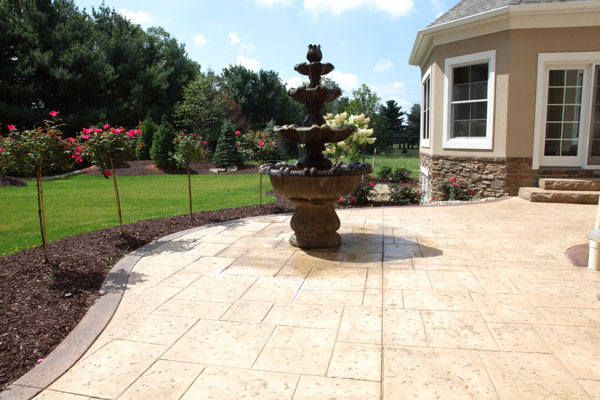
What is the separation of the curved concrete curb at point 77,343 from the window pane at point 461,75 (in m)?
8.52

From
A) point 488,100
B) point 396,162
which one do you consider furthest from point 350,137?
point 396,162

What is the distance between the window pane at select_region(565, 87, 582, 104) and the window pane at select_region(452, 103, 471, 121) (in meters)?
1.96

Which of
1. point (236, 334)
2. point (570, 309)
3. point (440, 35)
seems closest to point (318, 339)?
point (236, 334)

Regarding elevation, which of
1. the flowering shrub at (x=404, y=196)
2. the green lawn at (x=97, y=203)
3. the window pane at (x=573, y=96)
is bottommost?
the green lawn at (x=97, y=203)

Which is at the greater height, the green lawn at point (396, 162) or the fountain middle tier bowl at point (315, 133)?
the fountain middle tier bowl at point (315, 133)

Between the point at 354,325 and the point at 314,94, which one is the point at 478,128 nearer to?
the point at 314,94

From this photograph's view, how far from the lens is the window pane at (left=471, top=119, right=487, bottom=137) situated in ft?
30.6

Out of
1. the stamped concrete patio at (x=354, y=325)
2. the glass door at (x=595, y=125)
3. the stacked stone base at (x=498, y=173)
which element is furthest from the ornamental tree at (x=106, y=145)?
the glass door at (x=595, y=125)

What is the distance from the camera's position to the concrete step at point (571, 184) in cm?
822

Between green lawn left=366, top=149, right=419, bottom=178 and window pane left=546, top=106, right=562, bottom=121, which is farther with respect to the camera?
green lawn left=366, top=149, right=419, bottom=178

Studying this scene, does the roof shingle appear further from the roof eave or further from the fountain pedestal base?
the fountain pedestal base

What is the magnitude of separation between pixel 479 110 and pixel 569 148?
205 cm

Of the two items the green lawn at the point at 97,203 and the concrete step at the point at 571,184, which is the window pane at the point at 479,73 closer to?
the concrete step at the point at 571,184

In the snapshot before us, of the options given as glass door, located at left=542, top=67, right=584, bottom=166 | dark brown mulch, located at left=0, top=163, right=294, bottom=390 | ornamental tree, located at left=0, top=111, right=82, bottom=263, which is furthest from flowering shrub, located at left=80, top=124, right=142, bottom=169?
glass door, located at left=542, top=67, right=584, bottom=166
